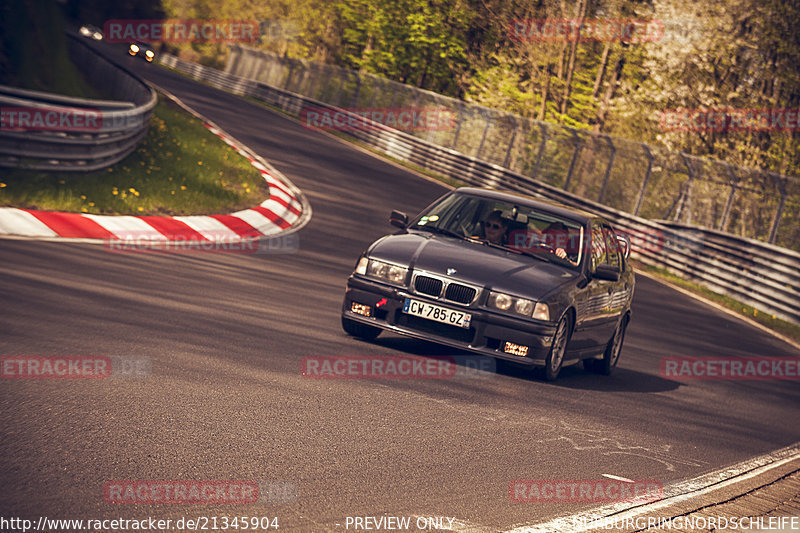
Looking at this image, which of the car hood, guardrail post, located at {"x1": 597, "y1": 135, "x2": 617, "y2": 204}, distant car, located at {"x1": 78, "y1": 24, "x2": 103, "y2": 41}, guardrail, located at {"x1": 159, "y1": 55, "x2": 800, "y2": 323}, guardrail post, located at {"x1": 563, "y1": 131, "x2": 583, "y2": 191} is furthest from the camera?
distant car, located at {"x1": 78, "y1": 24, "x2": 103, "y2": 41}

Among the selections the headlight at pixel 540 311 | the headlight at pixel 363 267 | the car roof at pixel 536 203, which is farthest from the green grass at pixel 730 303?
the headlight at pixel 363 267

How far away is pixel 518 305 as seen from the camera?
8.90m

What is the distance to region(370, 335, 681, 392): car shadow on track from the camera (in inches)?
380

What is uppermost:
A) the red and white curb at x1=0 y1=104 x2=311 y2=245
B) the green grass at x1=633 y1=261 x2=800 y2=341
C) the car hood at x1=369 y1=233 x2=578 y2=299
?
the car hood at x1=369 y1=233 x2=578 y2=299

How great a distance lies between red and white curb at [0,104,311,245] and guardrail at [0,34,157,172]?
3.73 feet

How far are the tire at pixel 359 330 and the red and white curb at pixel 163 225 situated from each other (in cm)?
438

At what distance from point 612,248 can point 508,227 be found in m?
1.62

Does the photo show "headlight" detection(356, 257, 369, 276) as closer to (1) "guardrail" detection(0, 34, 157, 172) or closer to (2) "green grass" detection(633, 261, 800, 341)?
(1) "guardrail" detection(0, 34, 157, 172)

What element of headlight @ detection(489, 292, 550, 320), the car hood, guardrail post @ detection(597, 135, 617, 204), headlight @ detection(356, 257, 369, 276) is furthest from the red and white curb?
guardrail post @ detection(597, 135, 617, 204)

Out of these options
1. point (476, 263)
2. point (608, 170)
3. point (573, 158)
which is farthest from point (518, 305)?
point (573, 158)

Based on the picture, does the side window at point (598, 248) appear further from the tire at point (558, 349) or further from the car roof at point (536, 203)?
the tire at point (558, 349)

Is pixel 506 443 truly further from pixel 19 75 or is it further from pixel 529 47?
pixel 529 47

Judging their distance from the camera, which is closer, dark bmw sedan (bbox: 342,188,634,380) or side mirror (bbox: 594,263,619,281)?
dark bmw sedan (bbox: 342,188,634,380)

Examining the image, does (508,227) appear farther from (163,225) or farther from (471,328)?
(163,225)
